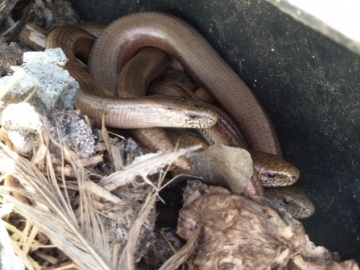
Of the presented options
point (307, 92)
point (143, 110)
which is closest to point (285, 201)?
point (307, 92)

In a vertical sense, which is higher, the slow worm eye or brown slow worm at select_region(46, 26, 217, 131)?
brown slow worm at select_region(46, 26, 217, 131)

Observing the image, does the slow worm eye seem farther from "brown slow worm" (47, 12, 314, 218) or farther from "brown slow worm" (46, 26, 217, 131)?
"brown slow worm" (46, 26, 217, 131)

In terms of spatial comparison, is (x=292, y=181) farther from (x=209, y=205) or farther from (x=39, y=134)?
(x=39, y=134)

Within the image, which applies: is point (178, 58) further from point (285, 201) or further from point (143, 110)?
point (285, 201)

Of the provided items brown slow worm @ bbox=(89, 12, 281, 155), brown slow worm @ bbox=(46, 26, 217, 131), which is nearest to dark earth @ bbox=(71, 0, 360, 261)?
brown slow worm @ bbox=(89, 12, 281, 155)

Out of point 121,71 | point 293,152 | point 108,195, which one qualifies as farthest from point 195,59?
point 108,195

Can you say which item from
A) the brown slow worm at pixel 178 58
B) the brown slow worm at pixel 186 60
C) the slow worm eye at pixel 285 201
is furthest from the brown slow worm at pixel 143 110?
the slow worm eye at pixel 285 201

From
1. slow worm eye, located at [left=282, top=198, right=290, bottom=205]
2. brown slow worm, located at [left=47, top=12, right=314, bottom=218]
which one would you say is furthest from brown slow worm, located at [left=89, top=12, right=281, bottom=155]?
slow worm eye, located at [left=282, top=198, right=290, bottom=205]

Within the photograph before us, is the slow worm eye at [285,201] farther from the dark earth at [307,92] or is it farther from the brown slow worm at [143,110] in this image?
the brown slow worm at [143,110]

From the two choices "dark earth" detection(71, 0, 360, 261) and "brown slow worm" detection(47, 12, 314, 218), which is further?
"brown slow worm" detection(47, 12, 314, 218)

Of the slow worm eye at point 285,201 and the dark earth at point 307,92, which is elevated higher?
the dark earth at point 307,92

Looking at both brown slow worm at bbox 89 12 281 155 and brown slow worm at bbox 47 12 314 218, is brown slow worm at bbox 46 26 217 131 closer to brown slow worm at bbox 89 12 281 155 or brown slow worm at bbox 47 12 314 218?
brown slow worm at bbox 47 12 314 218
